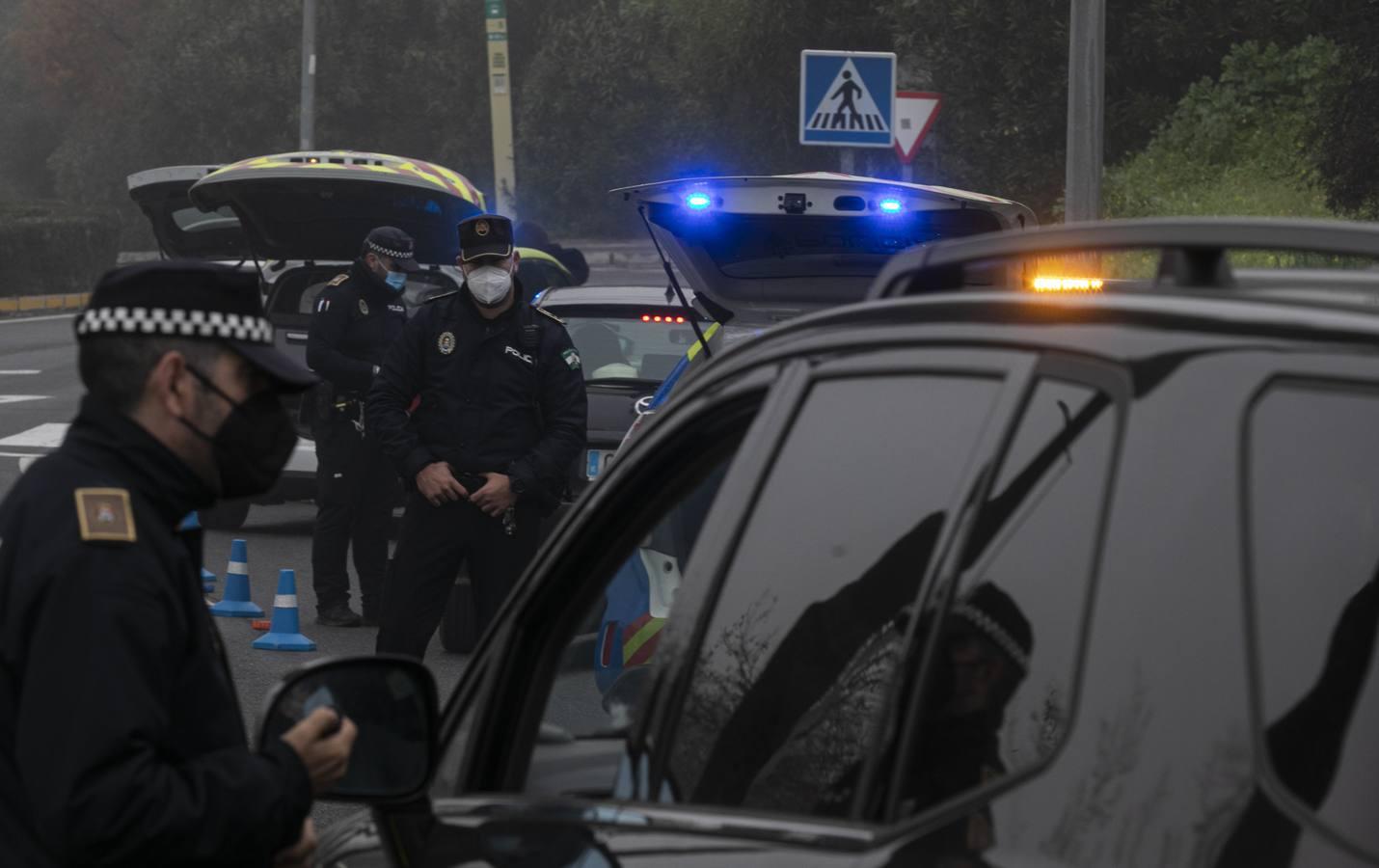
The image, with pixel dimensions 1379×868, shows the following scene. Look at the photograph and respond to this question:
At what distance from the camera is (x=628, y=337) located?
10.8m

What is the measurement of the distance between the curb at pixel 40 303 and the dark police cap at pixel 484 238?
113ft

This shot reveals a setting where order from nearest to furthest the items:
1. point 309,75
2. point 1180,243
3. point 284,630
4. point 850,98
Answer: point 1180,243, point 284,630, point 850,98, point 309,75

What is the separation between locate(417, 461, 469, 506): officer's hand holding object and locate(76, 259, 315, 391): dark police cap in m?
4.66

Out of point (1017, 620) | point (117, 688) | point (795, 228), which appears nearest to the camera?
point (1017, 620)

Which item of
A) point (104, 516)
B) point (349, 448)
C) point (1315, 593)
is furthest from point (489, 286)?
point (1315, 593)

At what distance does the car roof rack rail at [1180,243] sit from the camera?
81.8 inches

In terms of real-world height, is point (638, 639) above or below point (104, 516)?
below

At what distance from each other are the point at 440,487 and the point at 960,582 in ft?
18.5

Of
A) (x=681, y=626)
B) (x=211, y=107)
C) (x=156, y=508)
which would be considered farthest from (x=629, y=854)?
(x=211, y=107)

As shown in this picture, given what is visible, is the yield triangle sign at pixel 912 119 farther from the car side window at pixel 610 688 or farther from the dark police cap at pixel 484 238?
the car side window at pixel 610 688

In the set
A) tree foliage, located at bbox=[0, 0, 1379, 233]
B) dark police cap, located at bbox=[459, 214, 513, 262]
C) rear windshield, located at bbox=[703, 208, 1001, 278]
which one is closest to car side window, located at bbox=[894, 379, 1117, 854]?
rear windshield, located at bbox=[703, 208, 1001, 278]

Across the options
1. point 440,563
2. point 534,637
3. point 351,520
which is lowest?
point 351,520

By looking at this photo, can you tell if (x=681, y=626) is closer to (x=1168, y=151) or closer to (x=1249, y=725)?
(x=1249, y=725)

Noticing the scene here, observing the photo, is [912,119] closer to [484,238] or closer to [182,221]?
[182,221]
